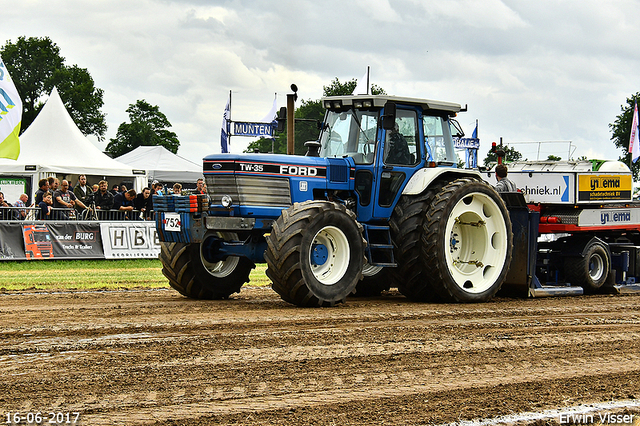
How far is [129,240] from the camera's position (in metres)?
17.2

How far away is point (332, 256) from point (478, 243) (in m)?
2.46

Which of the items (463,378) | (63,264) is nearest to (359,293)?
(463,378)

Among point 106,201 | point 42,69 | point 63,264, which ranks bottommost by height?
point 63,264

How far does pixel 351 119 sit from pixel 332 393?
5.72m

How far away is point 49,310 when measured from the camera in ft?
27.4

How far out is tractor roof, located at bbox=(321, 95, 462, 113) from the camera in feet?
31.7

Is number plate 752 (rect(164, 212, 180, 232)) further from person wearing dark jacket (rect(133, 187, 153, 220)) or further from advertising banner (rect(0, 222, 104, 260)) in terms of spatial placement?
person wearing dark jacket (rect(133, 187, 153, 220))

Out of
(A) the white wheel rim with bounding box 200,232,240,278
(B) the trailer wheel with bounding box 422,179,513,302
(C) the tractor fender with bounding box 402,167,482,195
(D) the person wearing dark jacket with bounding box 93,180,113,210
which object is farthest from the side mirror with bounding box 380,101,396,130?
(D) the person wearing dark jacket with bounding box 93,180,113,210

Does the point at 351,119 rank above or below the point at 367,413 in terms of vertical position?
above

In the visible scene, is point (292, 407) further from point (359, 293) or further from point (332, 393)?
point (359, 293)

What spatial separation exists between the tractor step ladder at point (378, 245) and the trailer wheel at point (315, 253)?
532 mm

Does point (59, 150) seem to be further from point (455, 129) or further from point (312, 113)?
point (312, 113)

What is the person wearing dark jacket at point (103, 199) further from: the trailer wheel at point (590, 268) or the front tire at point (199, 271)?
the trailer wheel at point (590, 268)

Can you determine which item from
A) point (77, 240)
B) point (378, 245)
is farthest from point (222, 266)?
point (77, 240)
